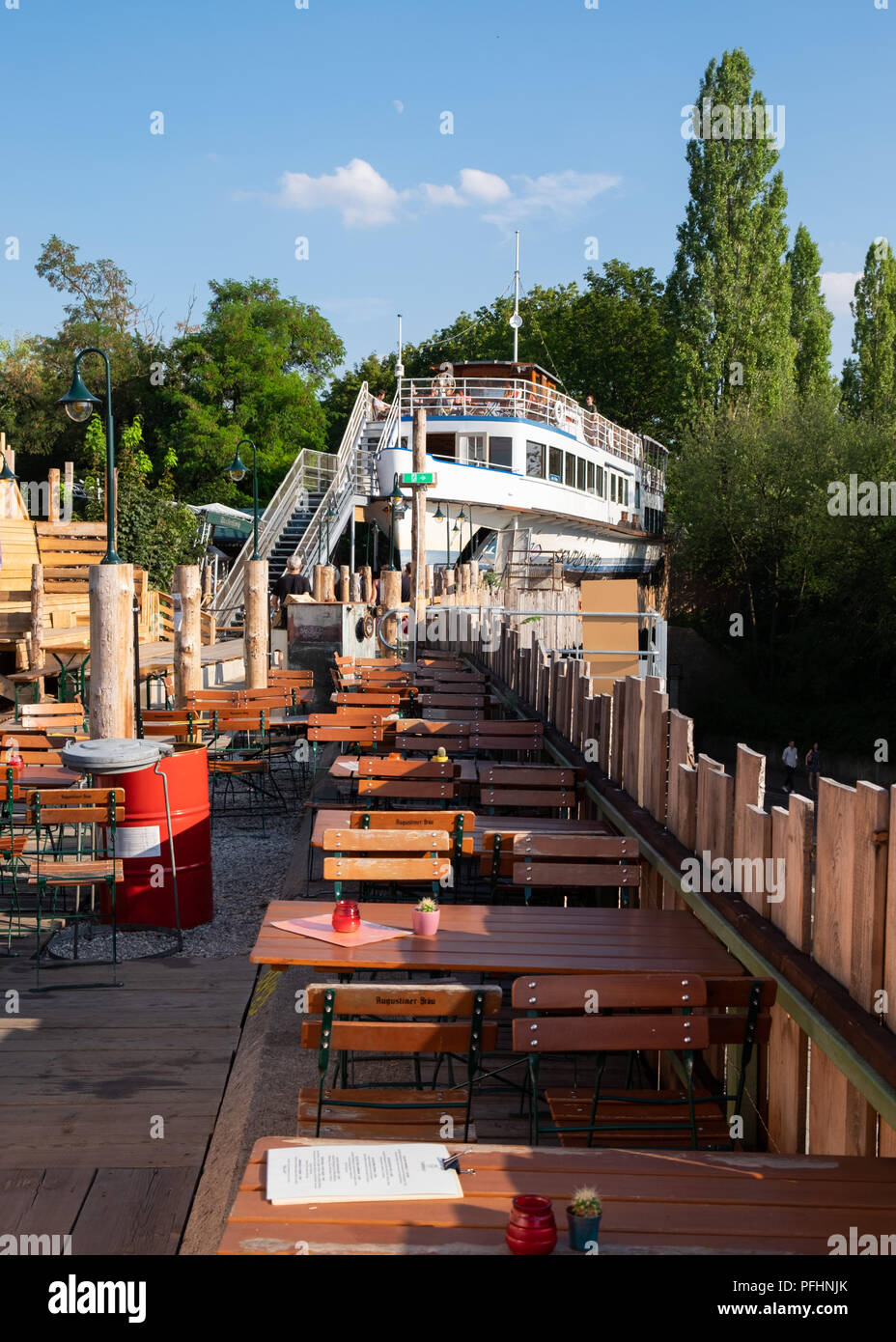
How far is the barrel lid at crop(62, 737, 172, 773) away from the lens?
A: 26.7 feet

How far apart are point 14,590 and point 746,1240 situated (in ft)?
74.7

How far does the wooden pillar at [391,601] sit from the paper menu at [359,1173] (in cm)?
1865

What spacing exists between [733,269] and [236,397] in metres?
20.4

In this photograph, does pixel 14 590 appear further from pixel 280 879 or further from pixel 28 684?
pixel 280 879

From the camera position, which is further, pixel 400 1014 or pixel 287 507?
pixel 287 507

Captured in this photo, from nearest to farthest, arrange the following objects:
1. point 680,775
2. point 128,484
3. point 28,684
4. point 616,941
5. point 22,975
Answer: point 616,941
point 680,775
point 22,975
point 28,684
point 128,484

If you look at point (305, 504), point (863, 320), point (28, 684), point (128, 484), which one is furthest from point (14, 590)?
point (863, 320)

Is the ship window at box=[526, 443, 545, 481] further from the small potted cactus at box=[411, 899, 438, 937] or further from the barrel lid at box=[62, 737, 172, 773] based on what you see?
the small potted cactus at box=[411, 899, 438, 937]

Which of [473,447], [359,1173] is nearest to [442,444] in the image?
[473,447]

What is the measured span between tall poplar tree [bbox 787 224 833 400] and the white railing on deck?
23.6 metres

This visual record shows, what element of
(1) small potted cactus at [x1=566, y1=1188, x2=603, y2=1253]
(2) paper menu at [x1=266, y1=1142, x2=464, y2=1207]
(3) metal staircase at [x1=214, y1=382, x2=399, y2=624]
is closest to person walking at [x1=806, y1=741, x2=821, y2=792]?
(3) metal staircase at [x1=214, y1=382, x2=399, y2=624]

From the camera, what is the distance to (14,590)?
23641mm

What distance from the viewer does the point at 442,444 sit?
38906 millimetres

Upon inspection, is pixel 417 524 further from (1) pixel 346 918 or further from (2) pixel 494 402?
(2) pixel 494 402
